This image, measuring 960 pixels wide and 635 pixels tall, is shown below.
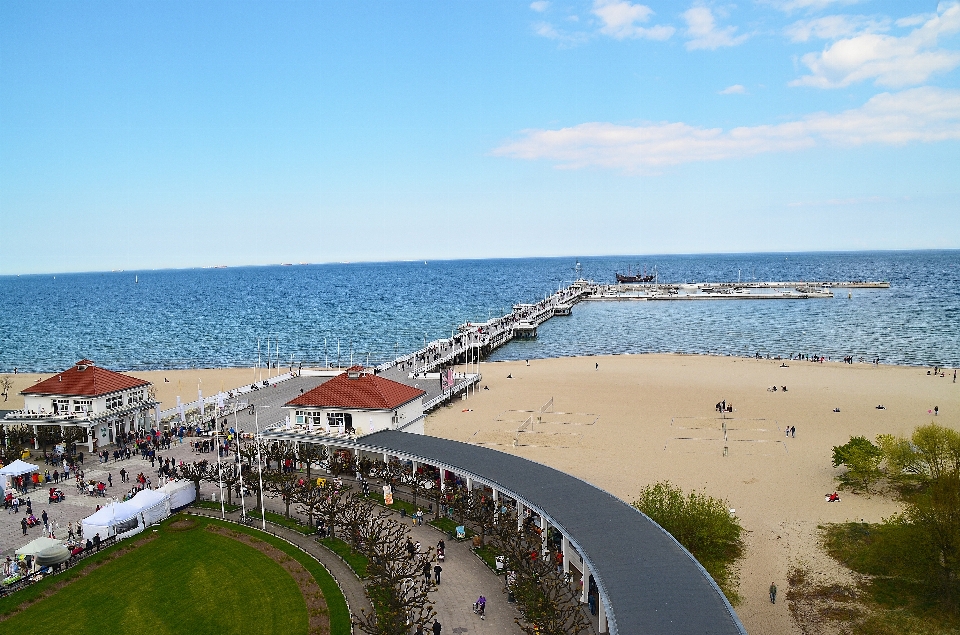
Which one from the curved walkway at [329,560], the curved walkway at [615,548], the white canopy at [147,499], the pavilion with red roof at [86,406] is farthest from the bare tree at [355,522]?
the pavilion with red roof at [86,406]

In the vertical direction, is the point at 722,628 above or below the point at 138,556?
above

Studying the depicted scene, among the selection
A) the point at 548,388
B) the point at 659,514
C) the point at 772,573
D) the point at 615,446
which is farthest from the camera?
the point at 548,388

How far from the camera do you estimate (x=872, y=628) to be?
21922mm

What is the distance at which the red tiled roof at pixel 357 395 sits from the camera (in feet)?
129

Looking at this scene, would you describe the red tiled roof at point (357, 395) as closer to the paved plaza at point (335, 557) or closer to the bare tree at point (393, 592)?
the paved plaza at point (335, 557)

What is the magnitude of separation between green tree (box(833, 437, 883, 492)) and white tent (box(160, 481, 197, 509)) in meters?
31.9

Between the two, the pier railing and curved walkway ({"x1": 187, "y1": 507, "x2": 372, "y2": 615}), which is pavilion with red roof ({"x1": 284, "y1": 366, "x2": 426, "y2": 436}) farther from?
the pier railing

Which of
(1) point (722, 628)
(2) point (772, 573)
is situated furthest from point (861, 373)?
(1) point (722, 628)

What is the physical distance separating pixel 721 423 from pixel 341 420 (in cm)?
2620

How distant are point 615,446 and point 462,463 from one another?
573 inches

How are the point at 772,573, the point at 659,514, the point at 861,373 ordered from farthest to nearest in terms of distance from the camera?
the point at 861,373, the point at 659,514, the point at 772,573

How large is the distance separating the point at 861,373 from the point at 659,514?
5027 centimetres

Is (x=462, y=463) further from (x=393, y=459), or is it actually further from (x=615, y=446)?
(x=615, y=446)

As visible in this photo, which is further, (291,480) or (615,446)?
(615,446)
